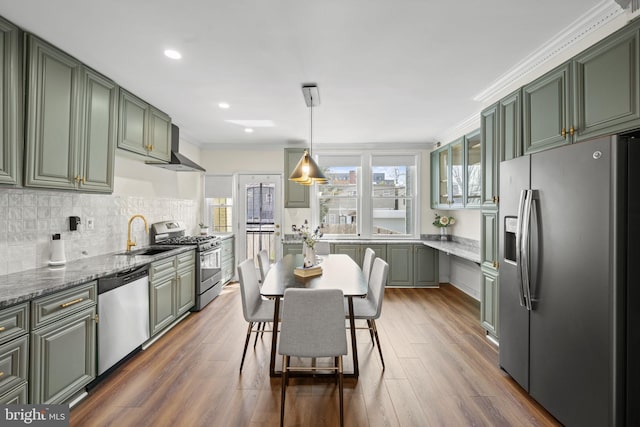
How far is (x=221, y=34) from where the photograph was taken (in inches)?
86.4

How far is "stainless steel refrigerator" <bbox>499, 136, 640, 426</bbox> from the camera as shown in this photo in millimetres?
1599

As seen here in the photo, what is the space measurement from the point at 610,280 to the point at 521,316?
0.80 metres

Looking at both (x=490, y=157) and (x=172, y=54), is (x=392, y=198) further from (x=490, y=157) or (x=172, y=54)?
(x=172, y=54)

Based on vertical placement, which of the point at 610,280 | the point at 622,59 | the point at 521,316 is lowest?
the point at 521,316

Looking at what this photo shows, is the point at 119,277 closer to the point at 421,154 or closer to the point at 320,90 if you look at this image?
the point at 320,90

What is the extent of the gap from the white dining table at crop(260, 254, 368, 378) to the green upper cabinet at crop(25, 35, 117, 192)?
5.80ft

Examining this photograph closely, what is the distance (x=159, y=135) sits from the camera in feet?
12.5

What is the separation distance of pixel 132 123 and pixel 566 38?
390 centimetres

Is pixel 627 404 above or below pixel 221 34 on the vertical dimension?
below

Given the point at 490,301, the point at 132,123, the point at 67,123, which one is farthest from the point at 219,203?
the point at 490,301

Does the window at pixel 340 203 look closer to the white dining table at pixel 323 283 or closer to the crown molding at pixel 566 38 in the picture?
the white dining table at pixel 323 283

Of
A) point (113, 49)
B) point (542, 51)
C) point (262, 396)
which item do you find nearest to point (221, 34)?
point (113, 49)

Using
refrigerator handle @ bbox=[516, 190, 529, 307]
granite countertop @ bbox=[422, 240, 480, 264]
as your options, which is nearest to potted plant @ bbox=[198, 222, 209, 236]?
granite countertop @ bbox=[422, 240, 480, 264]

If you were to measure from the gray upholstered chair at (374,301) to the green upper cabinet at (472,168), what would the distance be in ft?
6.60
